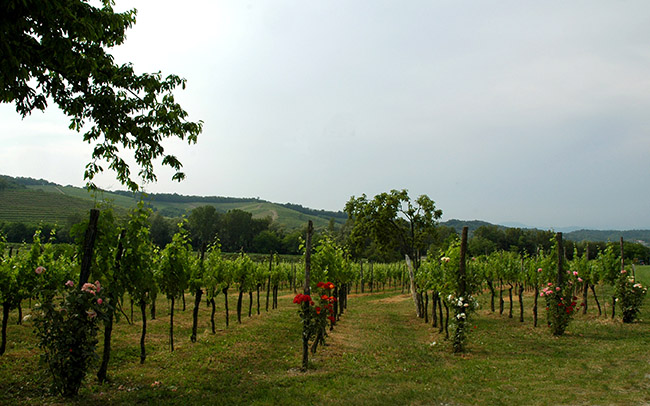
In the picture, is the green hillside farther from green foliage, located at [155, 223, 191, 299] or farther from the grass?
the grass

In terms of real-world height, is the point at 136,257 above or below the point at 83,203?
below

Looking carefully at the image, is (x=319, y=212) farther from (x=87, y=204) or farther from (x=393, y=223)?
(x=393, y=223)

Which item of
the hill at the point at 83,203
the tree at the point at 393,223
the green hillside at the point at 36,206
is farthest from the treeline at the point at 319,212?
the tree at the point at 393,223

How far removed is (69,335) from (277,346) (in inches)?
219

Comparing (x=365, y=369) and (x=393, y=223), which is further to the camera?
(x=393, y=223)

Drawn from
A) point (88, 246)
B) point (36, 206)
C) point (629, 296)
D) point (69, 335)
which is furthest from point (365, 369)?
point (36, 206)

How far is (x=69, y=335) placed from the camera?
5.50 meters

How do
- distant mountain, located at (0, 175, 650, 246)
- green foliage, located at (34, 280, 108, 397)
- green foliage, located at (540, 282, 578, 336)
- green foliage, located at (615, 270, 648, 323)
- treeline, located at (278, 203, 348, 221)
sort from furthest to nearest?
treeline, located at (278, 203, 348, 221) < distant mountain, located at (0, 175, 650, 246) < green foliage, located at (615, 270, 648, 323) < green foliage, located at (540, 282, 578, 336) < green foliage, located at (34, 280, 108, 397)

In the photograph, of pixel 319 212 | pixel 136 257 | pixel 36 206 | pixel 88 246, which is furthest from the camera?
pixel 319 212

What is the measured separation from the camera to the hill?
186 ft

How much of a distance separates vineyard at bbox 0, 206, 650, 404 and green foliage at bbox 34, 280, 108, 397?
2 cm

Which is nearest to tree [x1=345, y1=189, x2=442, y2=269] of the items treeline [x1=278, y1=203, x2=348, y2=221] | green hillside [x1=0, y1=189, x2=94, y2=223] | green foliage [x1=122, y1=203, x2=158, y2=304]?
green foliage [x1=122, y1=203, x2=158, y2=304]

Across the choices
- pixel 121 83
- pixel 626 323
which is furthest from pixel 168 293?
pixel 626 323

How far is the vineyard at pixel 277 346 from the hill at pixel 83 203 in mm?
1824
